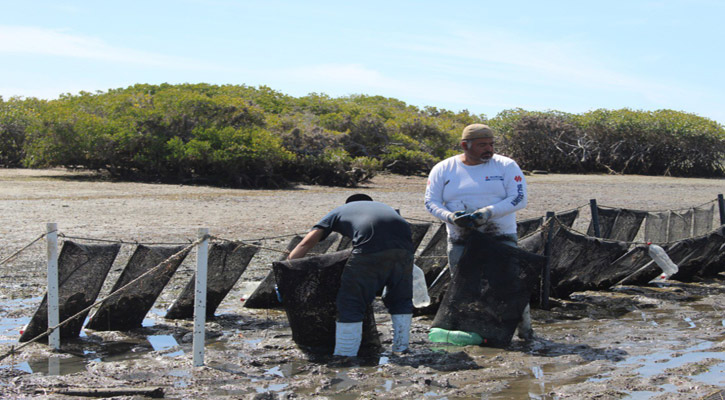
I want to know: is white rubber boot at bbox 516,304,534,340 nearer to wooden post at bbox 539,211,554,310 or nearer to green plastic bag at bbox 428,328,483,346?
green plastic bag at bbox 428,328,483,346

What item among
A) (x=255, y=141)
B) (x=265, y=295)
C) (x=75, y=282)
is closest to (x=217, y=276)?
(x=265, y=295)

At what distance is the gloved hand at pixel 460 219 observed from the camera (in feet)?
20.4

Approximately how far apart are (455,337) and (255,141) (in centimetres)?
1497

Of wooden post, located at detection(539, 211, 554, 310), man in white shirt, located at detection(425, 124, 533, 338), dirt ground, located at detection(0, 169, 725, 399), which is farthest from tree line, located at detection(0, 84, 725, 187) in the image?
man in white shirt, located at detection(425, 124, 533, 338)

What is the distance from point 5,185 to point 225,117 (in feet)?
21.0

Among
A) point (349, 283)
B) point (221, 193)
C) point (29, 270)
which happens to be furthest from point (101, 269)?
point (221, 193)

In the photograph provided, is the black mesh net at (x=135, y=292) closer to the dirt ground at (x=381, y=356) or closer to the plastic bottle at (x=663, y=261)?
the dirt ground at (x=381, y=356)

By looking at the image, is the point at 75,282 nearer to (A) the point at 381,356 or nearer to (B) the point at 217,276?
(B) the point at 217,276

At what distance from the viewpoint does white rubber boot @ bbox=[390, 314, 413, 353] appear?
6422mm

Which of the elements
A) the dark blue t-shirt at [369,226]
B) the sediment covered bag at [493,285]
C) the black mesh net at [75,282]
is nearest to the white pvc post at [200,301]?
the dark blue t-shirt at [369,226]

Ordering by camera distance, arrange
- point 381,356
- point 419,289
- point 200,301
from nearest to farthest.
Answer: point 200,301 → point 381,356 → point 419,289

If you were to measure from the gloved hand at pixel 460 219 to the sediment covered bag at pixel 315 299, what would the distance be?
94cm

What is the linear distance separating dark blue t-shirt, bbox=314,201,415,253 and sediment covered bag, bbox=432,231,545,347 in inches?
27.2

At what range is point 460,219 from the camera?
6.23m
